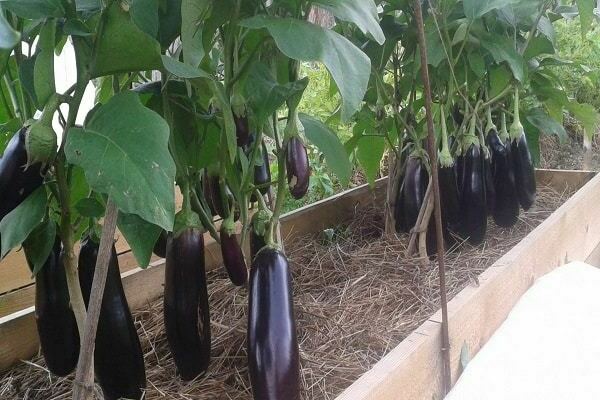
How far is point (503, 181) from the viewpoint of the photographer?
0.94m

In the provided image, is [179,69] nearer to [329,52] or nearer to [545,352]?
[329,52]

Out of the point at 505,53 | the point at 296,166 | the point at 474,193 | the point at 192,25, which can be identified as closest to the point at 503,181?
the point at 474,193

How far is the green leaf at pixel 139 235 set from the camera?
1.35 feet

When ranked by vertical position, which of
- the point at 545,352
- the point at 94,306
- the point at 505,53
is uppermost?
the point at 505,53

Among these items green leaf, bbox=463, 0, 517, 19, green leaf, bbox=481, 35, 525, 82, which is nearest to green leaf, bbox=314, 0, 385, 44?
green leaf, bbox=463, 0, 517, 19

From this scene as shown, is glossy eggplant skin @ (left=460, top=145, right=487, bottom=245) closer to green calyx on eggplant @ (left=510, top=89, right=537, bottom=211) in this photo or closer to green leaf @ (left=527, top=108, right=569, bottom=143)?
green calyx on eggplant @ (left=510, top=89, right=537, bottom=211)

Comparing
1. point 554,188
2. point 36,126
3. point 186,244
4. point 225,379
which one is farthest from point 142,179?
point 554,188

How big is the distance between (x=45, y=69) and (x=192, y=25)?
0.38 ft

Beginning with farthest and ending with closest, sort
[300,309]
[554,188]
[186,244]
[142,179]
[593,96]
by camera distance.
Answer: [593,96]
[554,188]
[300,309]
[186,244]
[142,179]

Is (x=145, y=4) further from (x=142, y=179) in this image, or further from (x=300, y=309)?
(x=300, y=309)

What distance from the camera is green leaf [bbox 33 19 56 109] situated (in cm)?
33

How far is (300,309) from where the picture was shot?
703mm

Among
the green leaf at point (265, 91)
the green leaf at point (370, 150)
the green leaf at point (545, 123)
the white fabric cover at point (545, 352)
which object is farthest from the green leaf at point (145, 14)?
the green leaf at point (545, 123)

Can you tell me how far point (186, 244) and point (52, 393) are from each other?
234 mm
